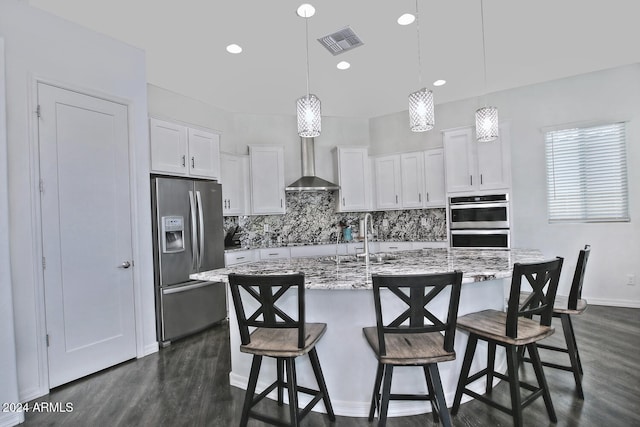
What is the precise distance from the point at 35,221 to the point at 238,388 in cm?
198

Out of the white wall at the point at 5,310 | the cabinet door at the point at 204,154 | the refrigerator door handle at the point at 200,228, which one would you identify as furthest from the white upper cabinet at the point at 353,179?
the white wall at the point at 5,310

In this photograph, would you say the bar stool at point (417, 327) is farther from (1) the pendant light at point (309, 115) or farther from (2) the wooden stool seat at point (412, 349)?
(1) the pendant light at point (309, 115)

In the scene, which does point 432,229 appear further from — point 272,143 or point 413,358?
point 413,358

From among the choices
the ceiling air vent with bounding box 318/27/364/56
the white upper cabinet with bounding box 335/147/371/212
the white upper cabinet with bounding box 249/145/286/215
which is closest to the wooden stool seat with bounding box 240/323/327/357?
the ceiling air vent with bounding box 318/27/364/56

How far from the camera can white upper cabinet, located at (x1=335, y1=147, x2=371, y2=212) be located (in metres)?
5.45

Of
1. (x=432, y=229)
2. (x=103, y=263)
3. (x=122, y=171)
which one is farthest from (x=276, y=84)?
(x=432, y=229)

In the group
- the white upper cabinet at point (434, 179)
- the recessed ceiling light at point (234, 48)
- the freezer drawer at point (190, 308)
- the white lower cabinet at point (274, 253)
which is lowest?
the freezer drawer at point (190, 308)

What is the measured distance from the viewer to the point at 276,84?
4223mm

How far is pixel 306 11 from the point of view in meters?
2.71

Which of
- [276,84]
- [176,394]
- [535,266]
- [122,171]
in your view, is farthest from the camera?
[276,84]

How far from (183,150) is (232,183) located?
41.8 inches

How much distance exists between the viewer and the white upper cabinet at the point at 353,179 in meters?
5.45

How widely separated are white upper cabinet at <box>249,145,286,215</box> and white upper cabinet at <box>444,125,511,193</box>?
100 inches

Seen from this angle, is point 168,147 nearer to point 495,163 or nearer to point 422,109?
point 422,109
